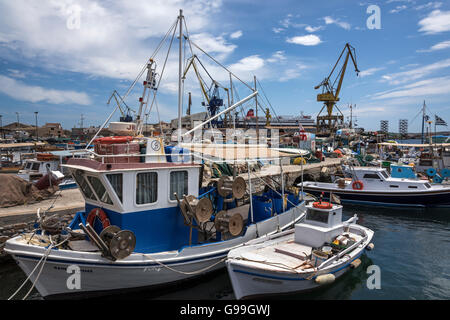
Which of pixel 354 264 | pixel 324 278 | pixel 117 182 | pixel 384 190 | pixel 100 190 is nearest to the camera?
pixel 117 182

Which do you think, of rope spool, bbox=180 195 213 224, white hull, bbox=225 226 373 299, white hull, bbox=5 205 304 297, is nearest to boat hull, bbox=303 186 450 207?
white hull, bbox=225 226 373 299

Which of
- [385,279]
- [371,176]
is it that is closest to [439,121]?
[371,176]

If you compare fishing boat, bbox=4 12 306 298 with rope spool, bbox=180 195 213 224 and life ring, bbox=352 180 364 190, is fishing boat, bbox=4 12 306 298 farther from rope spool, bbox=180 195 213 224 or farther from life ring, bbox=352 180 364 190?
life ring, bbox=352 180 364 190

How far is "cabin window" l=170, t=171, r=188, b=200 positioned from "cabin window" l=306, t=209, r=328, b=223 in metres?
4.69

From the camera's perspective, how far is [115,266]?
761 cm

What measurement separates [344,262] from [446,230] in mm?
11132

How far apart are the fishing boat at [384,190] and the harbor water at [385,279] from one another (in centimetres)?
557

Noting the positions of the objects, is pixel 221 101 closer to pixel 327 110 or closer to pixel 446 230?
pixel 327 110

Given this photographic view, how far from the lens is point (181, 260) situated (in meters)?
8.60

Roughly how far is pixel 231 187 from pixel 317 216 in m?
3.35

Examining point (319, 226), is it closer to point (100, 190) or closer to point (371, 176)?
point (100, 190)

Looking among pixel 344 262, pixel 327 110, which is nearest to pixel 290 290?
pixel 344 262

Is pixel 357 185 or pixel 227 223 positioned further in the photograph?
pixel 357 185

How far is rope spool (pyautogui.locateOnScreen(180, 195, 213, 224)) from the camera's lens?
28.6 feet
